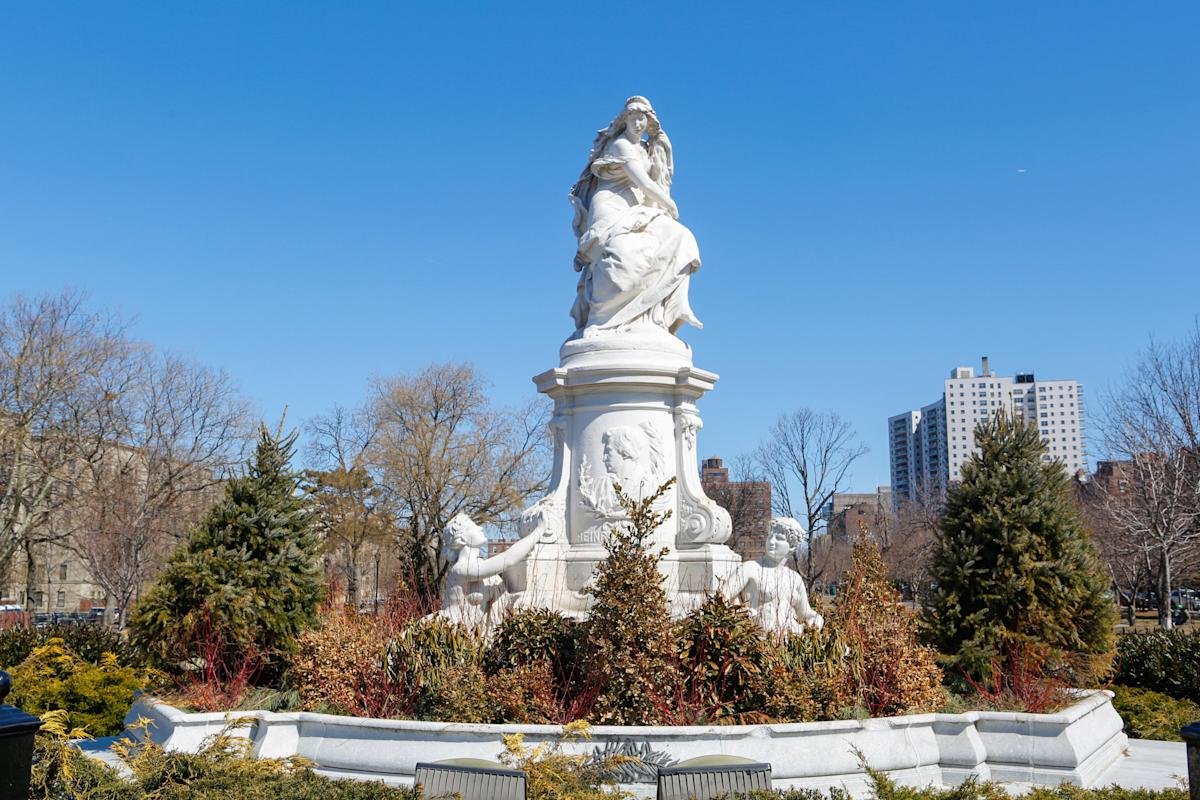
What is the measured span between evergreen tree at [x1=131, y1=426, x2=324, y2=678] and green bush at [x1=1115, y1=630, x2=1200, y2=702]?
10.7 m

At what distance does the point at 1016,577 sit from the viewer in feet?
33.9

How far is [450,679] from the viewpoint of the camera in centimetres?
789

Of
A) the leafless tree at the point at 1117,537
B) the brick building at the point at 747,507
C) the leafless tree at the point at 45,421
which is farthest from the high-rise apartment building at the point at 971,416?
the leafless tree at the point at 45,421

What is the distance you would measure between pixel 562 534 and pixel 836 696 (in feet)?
14.4

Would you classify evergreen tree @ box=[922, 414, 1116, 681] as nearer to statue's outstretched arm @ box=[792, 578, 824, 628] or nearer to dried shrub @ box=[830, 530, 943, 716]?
statue's outstretched arm @ box=[792, 578, 824, 628]

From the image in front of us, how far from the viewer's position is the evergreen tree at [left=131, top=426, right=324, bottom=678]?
991 cm

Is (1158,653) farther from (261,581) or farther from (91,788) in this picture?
(91,788)

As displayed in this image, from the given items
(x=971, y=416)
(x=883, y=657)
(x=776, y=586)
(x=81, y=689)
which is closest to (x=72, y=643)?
(x=81, y=689)

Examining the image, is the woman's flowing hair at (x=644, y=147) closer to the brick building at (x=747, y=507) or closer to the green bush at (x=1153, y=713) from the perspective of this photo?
the green bush at (x=1153, y=713)

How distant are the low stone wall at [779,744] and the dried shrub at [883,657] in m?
0.39

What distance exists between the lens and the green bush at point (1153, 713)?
10.7 meters

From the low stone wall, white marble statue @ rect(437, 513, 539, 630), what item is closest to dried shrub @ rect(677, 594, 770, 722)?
the low stone wall

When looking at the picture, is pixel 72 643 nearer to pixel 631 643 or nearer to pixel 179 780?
pixel 179 780

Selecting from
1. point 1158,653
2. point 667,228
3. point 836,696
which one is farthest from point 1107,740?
point 667,228
